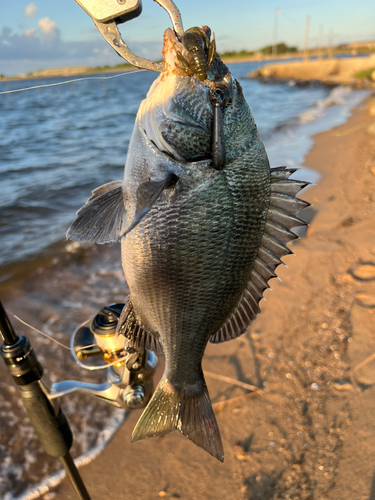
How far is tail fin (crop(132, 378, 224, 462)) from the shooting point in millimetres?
1794

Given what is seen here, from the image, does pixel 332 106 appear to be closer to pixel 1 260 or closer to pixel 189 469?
pixel 1 260

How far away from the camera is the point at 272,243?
68.7 inches

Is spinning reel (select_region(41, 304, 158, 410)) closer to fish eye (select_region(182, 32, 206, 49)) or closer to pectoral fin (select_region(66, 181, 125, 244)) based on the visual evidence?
pectoral fin (select_region(66, 181, 125, 244))

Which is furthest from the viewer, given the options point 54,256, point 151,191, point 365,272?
point 54,256

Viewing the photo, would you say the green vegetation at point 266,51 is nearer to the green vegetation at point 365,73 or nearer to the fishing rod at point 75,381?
the green vegetation at point 365,73

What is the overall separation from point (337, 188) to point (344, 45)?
148 meters

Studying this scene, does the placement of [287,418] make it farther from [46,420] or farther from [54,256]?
[54,256]

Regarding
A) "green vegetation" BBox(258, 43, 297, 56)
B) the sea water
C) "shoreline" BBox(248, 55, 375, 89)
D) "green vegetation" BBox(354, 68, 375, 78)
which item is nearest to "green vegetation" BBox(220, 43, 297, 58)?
"green vegetation" BBox(258, 43, 297, 56)

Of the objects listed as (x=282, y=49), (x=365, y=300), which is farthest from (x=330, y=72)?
(x=282, y=49)

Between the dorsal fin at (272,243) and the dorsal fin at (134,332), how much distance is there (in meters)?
0.32

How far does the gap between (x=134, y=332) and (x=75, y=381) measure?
0.54m

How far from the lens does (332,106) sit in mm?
23234

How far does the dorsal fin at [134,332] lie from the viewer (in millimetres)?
1810

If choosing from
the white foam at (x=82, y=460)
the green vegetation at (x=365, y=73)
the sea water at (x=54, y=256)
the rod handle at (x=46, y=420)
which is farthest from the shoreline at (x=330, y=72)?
the rod handle at (x=46, y=420)
